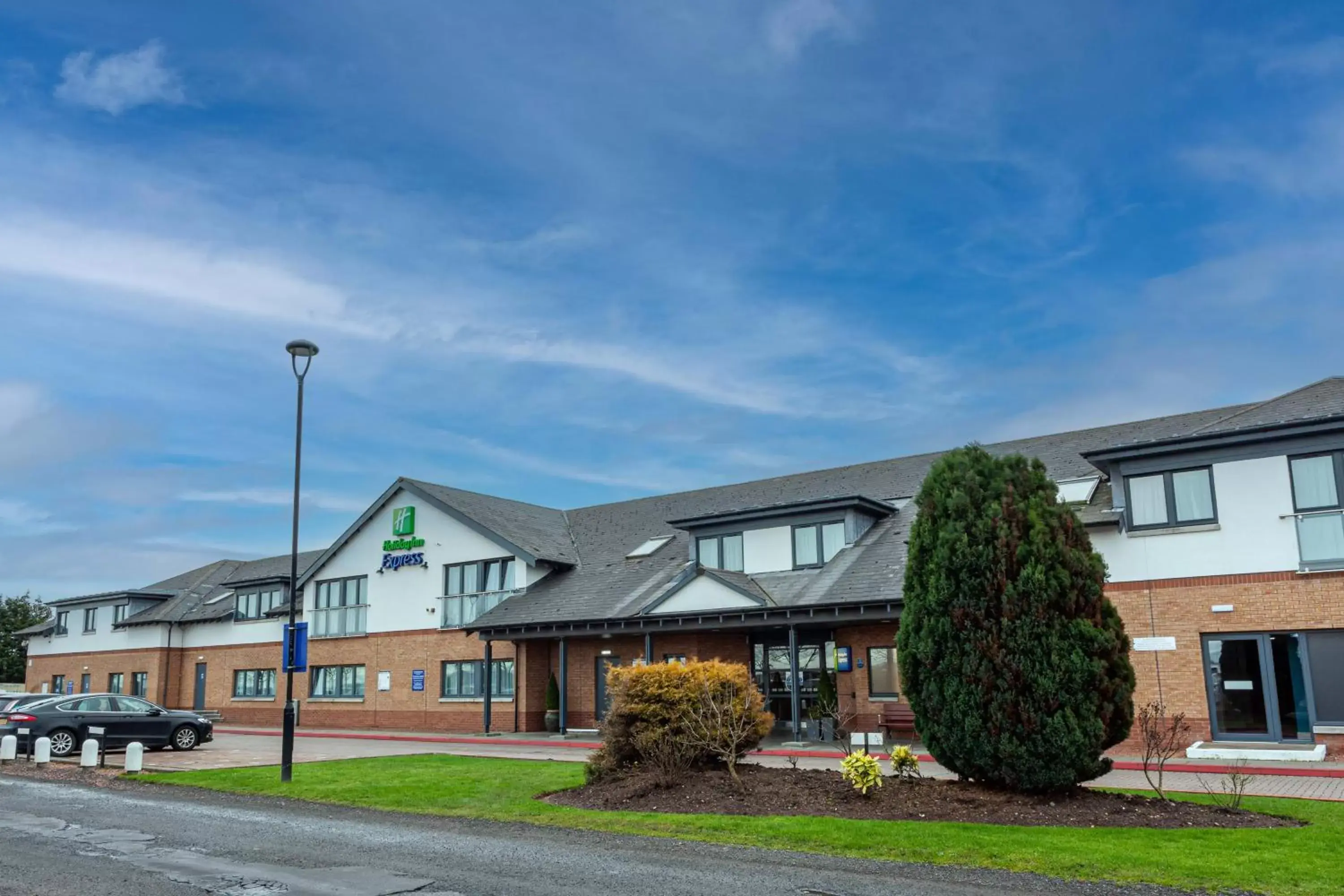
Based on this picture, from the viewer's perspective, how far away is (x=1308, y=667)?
18.8 m

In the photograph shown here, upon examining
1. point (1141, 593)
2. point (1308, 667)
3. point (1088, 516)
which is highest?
point (1088, 516)

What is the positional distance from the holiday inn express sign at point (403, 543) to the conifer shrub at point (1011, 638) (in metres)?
23.4

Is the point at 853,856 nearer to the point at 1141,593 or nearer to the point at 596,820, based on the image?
the point at 596,820

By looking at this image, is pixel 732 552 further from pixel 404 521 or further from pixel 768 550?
pixel 404 521

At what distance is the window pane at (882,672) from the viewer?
78.7ft

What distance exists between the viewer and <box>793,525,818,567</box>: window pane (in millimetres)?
26109

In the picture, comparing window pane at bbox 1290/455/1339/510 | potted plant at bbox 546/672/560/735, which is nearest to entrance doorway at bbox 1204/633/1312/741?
window pane at bbox 1290/455/1339/510

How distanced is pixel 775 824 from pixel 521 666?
19.8 metres

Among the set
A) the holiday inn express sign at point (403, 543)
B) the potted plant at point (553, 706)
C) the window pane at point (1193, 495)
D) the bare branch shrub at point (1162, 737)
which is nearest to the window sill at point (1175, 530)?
the window pane at point (1193, 495)

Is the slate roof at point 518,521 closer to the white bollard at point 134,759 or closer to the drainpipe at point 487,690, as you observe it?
the drainpipe at point 487,690

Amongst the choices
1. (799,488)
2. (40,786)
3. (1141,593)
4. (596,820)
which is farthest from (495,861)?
(799,488)

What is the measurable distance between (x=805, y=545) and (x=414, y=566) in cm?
1379

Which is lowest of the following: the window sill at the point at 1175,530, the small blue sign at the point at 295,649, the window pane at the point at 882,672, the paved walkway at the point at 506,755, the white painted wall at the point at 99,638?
the paved walkway at the point at 506,755

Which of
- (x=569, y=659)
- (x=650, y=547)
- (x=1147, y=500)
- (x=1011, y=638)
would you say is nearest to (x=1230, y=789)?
(x=1011, y=638)
